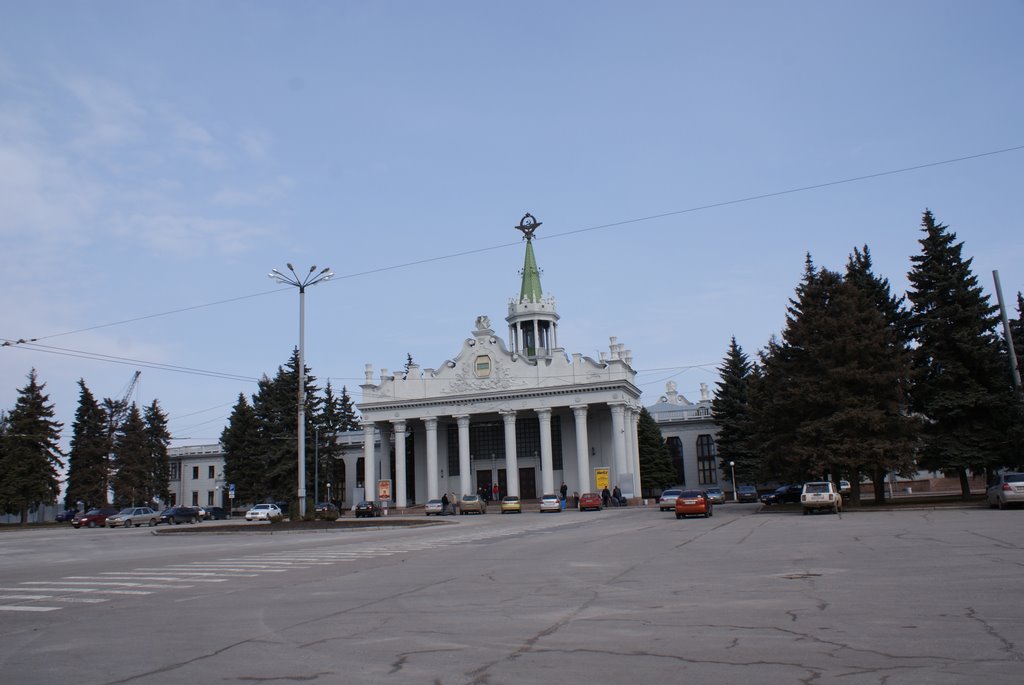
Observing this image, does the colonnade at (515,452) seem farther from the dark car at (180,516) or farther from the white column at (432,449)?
the dark car at (180,516)

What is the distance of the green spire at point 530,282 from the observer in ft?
277

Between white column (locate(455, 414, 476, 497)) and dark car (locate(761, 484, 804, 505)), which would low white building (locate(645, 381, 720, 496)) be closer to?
white column (locate(455, 414, 476, 497))

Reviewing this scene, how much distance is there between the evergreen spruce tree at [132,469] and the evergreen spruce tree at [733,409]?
59.3 meters

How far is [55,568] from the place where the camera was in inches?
829

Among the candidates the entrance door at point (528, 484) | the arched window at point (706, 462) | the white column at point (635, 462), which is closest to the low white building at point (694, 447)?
the arched window at point (706, 462)

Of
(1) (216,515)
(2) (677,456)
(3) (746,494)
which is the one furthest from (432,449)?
(2) (677,456)

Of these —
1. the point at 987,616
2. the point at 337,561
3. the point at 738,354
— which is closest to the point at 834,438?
the point at 337,561

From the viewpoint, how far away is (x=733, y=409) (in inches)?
3135

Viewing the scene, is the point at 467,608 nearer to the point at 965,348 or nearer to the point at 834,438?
the point at 834,438

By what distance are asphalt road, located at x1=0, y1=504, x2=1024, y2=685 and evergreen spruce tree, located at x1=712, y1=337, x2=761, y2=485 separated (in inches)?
2347

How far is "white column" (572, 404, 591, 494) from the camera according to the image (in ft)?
234

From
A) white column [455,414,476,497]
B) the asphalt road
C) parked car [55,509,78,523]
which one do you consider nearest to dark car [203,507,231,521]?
parked car [55,509,78,523]

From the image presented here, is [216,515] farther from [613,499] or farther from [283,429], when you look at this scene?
[613,499]

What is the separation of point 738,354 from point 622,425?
15.7 metres
